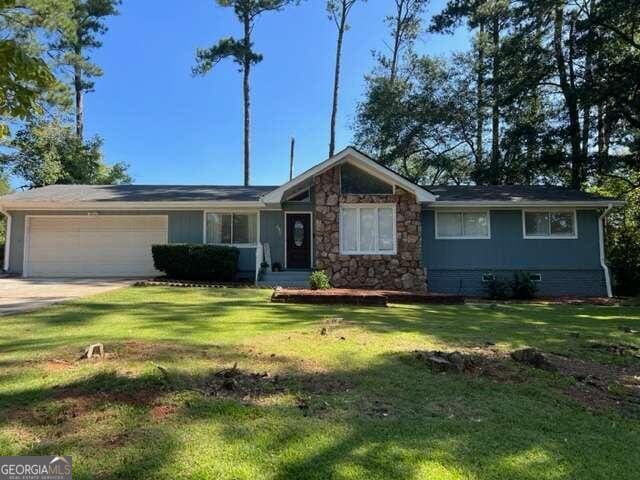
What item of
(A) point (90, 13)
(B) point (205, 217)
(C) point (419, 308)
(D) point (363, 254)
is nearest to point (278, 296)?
(C) point (419, 308)

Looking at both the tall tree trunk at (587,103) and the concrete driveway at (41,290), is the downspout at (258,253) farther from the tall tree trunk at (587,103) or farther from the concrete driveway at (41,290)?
the tall tree trunk at (587,103)

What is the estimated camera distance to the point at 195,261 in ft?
49.4

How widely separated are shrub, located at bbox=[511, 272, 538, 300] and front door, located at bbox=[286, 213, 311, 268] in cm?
684

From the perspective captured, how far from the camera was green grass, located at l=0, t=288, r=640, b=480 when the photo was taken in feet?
9.92

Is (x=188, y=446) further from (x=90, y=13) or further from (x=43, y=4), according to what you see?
(x=90, y=13)

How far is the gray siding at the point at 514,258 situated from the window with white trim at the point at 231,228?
6.02 meters

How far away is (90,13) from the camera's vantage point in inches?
1192

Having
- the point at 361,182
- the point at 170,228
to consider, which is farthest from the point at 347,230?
the point at 170,228

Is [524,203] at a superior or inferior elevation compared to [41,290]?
superior

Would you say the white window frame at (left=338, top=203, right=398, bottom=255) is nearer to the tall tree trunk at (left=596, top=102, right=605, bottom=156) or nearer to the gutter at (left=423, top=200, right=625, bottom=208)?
the gutter at (left=423, top=200, right=625, bottom=208)

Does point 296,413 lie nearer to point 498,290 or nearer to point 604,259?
point 498,290

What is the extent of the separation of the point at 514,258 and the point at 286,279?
304 inches

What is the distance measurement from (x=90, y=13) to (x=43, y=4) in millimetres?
10320

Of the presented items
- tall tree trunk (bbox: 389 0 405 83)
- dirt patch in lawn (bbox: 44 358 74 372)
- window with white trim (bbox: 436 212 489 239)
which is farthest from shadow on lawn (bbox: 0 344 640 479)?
tall tree trunk (bbox: 389 0 405 83)
